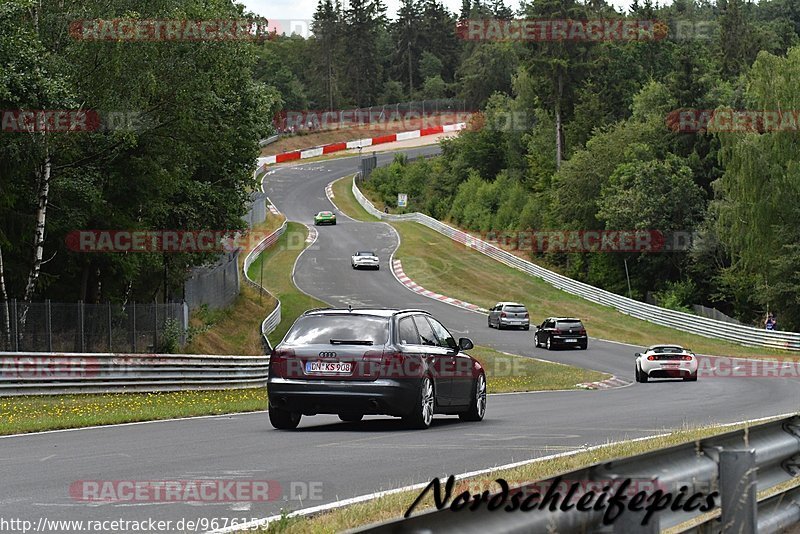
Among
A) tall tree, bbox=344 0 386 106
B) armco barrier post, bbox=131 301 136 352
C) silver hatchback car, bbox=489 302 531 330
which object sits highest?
tall tree, bbox=344 0 386 106

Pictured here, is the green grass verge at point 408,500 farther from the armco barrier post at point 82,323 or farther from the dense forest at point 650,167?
the dense forest at point 650,167

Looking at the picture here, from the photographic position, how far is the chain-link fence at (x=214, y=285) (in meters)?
45.2

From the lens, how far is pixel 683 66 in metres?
76.8

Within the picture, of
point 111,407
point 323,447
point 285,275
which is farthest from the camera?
point 285,275

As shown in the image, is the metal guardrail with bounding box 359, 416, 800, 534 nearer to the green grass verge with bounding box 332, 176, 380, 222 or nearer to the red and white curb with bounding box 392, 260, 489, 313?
the red and white curb with bounding box 392, 260, 489, 313

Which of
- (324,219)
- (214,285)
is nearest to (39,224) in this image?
(214,285)

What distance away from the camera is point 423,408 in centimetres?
1534

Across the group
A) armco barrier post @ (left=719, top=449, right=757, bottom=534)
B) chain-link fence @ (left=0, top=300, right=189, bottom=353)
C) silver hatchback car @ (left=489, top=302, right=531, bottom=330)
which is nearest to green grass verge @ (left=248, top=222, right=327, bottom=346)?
silver hatchback car @ (left=489, top=302, right=531, bottom=330)

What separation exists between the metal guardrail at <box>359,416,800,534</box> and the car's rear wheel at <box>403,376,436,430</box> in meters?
8.08

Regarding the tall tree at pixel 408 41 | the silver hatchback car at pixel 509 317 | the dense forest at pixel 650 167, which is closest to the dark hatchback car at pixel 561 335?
the silver hatchback car at pixel 509 317

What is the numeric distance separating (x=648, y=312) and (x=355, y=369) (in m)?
50.1

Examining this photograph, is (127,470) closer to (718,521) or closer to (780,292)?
(718,521)

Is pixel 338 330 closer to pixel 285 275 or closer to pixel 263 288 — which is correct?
pixel 263 288

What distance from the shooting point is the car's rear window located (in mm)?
15055
